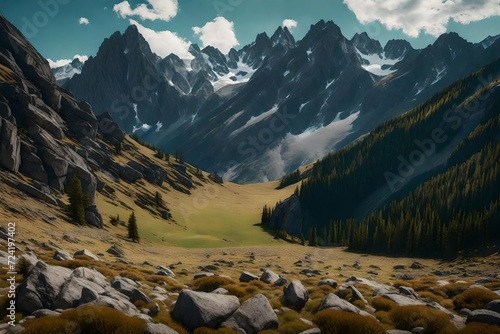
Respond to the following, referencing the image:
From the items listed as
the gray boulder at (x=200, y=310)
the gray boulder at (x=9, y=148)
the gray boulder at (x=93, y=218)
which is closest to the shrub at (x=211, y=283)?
the gray boulder at (x=200, y=310)

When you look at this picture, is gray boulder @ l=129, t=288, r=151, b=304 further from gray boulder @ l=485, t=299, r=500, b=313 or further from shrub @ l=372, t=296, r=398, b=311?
gray boulder @ l=485, t=299, r=500, b=313

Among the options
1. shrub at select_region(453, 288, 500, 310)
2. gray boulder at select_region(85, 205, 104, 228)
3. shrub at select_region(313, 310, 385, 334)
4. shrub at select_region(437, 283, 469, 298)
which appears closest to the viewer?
shrub at select_region(313, 310, 385, 334)

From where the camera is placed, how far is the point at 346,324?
15258mm

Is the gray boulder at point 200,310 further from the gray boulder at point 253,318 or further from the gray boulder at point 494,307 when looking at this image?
the gray boulder at point 494,307

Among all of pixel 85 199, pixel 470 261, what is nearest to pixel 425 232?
pixel 470 261

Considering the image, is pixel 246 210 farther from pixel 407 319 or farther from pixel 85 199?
pixel 407 319

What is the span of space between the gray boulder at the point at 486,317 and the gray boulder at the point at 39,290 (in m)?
21.1

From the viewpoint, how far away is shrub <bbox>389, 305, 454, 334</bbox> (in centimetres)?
1568

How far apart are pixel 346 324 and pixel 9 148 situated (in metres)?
87.3

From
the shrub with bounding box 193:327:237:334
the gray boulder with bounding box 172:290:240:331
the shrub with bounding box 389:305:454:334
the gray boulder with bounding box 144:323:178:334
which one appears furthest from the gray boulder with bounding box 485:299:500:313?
the gray boulder with bounding box 144:323:178:334

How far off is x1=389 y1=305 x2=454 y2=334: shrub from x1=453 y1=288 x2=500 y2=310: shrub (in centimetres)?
557

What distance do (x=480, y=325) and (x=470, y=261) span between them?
76096mm

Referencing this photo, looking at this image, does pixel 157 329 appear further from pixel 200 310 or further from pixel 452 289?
pixel 452 289

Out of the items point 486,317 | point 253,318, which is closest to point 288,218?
point 486,317
